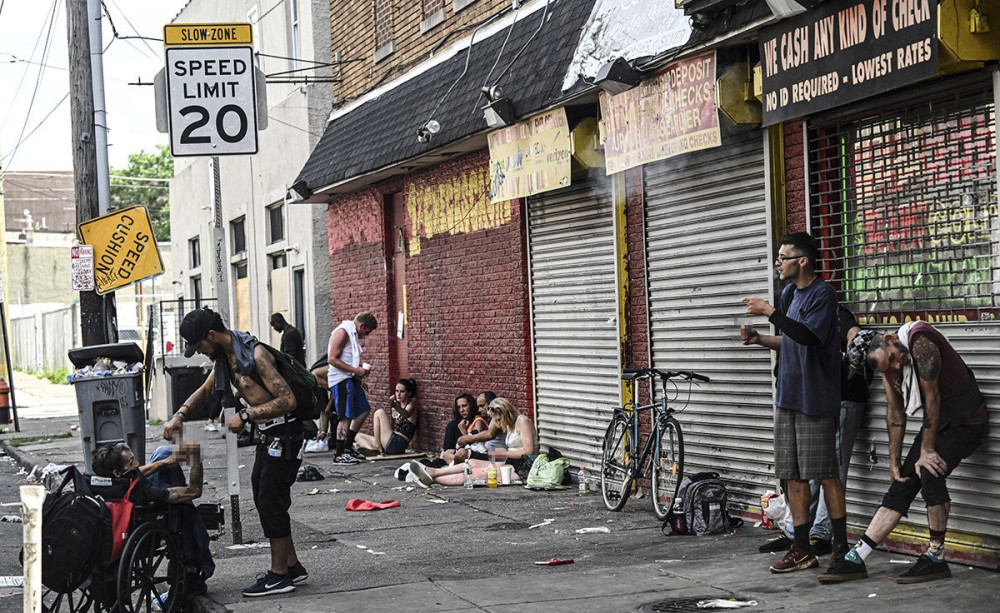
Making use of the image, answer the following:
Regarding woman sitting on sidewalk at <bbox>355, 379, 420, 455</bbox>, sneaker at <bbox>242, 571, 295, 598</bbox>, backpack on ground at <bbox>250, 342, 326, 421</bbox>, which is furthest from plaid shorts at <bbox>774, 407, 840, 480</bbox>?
woman sitting on sidewalk at <bbox>355, 379, 420, 455</bbox>

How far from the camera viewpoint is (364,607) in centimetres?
743

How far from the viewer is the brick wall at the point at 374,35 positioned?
50.1 ft

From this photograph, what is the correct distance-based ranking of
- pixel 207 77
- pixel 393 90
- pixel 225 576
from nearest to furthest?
pixel 225 576
pixel 207 77
pixel 393 90

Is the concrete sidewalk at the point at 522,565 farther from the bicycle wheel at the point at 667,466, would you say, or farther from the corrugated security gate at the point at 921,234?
the corrugated security gate at the point at 921,234

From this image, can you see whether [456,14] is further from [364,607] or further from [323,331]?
[364,607]

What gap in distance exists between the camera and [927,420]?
7121 millimetres

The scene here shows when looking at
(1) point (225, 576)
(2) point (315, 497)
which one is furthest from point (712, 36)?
(2) point (315, 497)

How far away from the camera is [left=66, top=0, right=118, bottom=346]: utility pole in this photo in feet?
50.6

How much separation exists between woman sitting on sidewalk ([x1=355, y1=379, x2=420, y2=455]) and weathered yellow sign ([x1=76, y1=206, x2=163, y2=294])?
3.30 metres

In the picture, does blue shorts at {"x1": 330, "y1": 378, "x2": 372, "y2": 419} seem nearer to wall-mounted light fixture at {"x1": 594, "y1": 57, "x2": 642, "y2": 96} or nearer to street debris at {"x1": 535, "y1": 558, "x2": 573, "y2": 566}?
wall-mounted light fixture at {"x1": 594, "y1": 57, "x2": 642, "y2": 96}

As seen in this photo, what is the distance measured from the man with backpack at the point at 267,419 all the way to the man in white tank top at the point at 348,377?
315 inches

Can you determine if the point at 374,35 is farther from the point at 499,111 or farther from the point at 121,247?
the point at 499,111

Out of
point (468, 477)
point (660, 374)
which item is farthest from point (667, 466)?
point (468, 477)

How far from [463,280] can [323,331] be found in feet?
18.3
